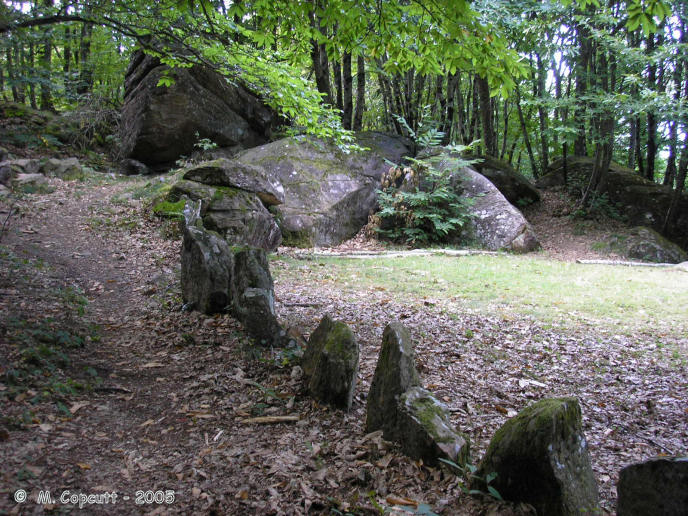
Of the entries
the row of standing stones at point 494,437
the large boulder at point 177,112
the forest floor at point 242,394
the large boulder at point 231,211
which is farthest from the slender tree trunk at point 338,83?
the row of standing stones at point 494,437

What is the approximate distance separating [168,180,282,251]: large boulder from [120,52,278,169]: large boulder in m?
6.18

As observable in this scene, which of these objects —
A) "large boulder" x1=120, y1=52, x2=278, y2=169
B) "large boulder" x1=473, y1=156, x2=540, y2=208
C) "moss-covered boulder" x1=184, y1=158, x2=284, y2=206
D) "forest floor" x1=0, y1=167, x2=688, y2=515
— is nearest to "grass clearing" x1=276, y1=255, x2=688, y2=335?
"forest floor" x1=0, y1=167, x2=688, y2=515

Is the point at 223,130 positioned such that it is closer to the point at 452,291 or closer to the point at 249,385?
the point at 452,291

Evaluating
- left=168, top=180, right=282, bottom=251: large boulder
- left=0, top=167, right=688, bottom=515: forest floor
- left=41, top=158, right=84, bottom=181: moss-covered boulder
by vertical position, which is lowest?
left=0, top=167, right=688, bottom=515: forest floor

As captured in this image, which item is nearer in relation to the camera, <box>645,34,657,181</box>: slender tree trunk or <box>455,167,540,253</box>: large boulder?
<box>455,167,540,253</box>: large boulder

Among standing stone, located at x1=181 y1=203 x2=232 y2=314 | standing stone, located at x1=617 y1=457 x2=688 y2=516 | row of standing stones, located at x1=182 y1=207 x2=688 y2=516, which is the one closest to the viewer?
standing stone, located at x1=617 y1=457 x2=688 y2=516

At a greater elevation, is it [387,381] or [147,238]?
[147,238]

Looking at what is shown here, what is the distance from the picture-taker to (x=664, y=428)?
11.7 ft

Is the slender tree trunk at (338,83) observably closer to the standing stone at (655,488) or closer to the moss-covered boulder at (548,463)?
the moss-covered boulder at (548,463)

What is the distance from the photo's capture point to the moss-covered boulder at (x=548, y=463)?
7.25ft

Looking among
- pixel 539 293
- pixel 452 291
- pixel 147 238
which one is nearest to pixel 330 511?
pixel 452 291

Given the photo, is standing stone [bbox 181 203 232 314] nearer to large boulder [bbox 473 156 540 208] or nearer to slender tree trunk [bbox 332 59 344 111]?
large boulder [bbox 473 156 540 208]

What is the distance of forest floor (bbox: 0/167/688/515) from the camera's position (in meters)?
2.55

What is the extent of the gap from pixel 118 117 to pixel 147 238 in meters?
12.0
